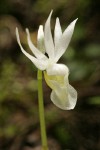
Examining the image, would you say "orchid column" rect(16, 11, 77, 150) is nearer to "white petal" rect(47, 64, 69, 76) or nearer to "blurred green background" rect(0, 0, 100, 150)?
"white petal" rect(47, 64, 69, 76)

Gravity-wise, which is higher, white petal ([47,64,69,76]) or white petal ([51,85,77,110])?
white petal ([47,64,69,76])

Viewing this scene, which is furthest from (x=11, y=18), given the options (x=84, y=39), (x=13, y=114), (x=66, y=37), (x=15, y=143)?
(x=66, y=37)

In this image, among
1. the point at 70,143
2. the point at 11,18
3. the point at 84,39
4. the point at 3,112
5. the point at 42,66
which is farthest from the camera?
the point at 11,18

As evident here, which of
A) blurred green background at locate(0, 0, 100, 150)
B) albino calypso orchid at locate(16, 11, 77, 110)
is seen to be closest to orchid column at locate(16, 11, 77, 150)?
albino calypso orchid at locate(16, 11, 77, 110)

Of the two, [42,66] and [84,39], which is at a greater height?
[84,39]

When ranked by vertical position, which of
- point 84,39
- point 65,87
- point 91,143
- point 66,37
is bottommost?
point 91,143

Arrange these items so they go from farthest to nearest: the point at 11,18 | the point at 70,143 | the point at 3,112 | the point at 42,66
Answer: the point at 11,18 < the point at 3,112 < the point at 70,143 < the point at 42,66

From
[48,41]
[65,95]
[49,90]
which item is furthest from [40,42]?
[49,90]

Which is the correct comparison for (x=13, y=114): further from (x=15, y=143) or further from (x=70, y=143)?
(x=70, y=143)
